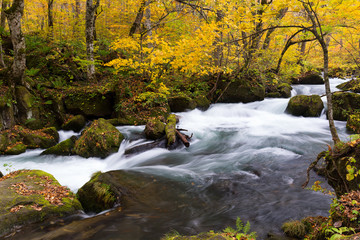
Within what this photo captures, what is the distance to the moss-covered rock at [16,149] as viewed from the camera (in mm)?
7094

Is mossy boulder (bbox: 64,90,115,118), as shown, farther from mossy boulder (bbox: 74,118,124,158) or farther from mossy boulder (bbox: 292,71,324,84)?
mossy boulder (bbox: 292,71,324,84)

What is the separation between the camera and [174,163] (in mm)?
6992

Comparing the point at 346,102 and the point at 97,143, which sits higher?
the point at 346,102

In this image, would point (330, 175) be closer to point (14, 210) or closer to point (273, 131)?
point (14, 210)

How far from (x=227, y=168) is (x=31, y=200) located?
499 centimetres

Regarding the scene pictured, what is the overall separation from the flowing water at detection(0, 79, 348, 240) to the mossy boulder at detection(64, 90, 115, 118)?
145cm

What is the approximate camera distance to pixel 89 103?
402 inches

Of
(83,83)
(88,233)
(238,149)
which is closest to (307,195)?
(238,149)

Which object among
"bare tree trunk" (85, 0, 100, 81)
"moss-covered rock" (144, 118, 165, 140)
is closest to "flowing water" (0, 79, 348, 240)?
"moss-covered rock" (144, 118, 165, 140)

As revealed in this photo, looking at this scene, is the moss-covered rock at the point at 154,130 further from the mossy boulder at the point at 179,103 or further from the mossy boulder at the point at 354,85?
the mossy boulder at the point at 354,85

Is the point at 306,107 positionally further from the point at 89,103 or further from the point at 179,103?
the point at 89,103

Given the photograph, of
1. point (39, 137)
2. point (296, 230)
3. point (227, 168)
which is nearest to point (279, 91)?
point (227, 168)

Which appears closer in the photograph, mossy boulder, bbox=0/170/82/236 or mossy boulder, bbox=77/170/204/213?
mossy boulder, bbox=0/170/82/236

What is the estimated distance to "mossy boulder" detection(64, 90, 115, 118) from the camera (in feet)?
32.9
